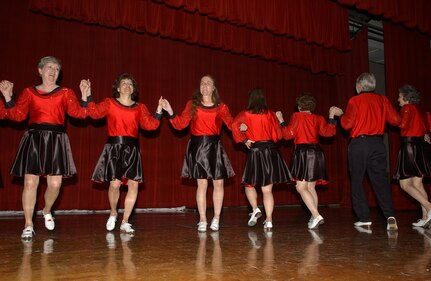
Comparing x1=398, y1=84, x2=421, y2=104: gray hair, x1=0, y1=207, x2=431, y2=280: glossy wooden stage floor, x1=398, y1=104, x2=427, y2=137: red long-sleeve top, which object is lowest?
x1=0, y1=207, x2=431, y2=280: glossy wooden stage floor

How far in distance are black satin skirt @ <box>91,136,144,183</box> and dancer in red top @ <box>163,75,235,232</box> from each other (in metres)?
0.55

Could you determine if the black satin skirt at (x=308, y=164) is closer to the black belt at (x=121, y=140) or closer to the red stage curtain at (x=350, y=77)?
the black belt at (x=121, y=140)

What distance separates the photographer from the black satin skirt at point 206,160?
13.6 ft

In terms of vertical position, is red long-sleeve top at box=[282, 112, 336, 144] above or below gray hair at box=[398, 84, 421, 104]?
below

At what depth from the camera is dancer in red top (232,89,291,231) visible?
14.0ft

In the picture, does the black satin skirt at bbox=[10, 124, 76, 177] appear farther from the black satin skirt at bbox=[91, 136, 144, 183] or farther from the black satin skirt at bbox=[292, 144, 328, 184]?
the black satin skirt at bbox=[292, 144, 328, 184]

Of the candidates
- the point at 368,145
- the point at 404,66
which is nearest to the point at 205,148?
the point at 368,145

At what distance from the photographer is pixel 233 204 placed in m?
7.97

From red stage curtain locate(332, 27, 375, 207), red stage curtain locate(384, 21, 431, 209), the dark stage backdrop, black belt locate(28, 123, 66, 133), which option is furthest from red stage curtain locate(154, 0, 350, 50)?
black belt locate(28, 123, 66, 133)

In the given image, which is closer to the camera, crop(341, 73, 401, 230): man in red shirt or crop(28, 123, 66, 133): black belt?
crop(28, 123, 66, 133): black belt

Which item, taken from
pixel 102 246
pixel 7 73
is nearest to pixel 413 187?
pixel 102 246

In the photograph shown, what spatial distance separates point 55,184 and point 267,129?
2.29m

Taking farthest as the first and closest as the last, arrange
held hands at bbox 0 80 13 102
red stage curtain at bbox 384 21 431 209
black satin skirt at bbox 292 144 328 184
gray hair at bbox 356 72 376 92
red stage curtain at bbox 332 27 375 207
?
red stage curtain at bbox 332 27 375 207 → red stage curtain at bbox 384 21 431 209 → black satin skirt at bbox 292 144 328 184 → gray hair at bbox 356 72 376 92 → held hands at bbox 0 80 13 102

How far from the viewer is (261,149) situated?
4336 millimetres
